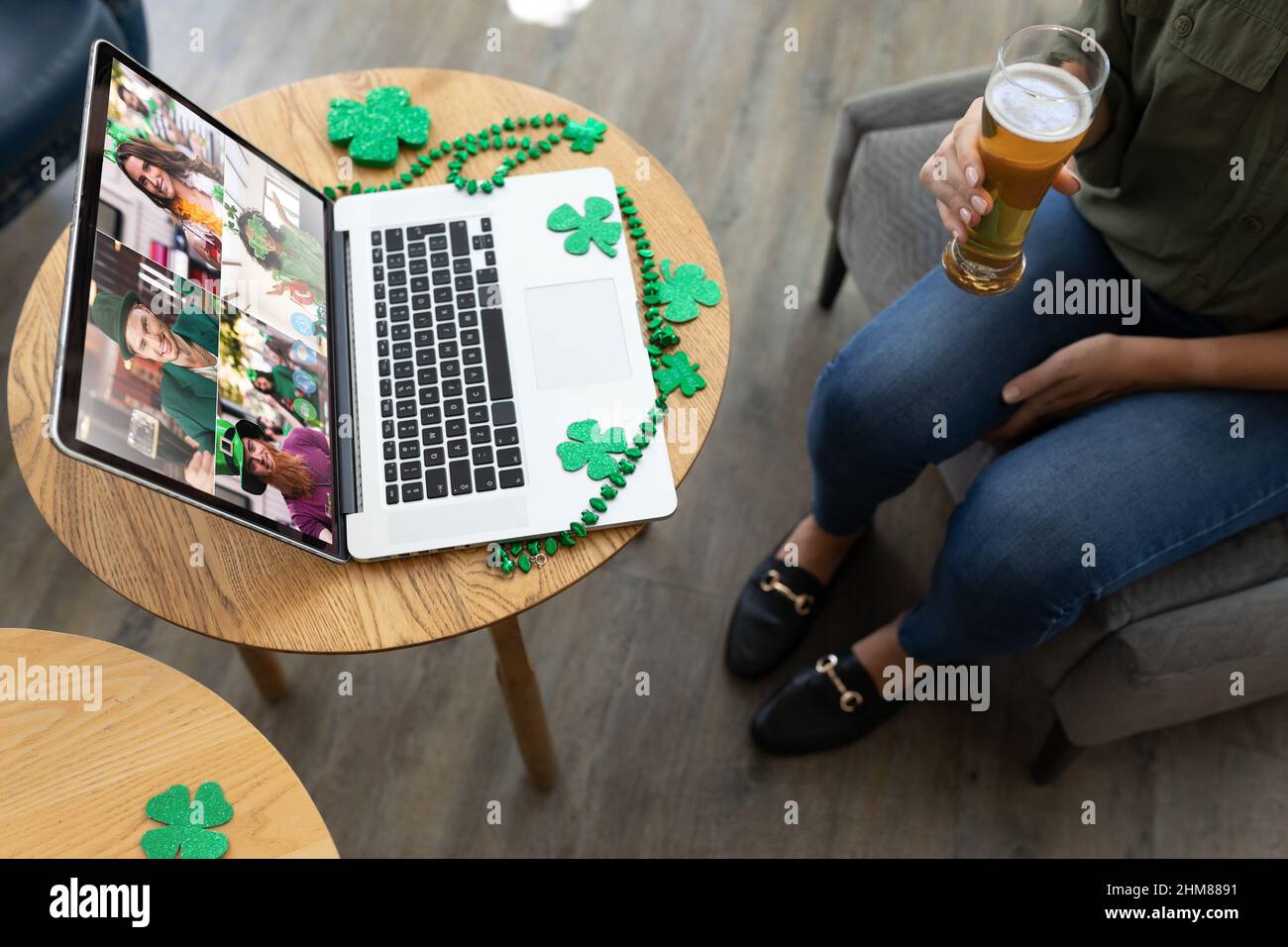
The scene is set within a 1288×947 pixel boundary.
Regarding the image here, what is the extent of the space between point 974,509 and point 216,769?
32.2 inches

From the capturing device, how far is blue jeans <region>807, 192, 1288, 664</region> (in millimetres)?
1087

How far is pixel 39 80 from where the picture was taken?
148 cm

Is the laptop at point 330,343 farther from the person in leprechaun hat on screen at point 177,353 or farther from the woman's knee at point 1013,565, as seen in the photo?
the woman's knee at point 1013,565

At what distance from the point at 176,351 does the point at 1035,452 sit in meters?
0.87

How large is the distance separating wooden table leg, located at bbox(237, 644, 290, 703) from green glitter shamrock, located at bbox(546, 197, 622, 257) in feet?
2.25

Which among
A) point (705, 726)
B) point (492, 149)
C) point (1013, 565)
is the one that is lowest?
point (705, 726)

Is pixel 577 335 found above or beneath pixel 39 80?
beneath

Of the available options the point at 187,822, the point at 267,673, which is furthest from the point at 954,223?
the point at 267,673

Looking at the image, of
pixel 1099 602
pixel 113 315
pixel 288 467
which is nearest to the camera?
pixel 113 315

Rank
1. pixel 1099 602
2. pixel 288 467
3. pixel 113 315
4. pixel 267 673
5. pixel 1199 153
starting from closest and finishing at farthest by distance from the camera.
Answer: pixel 113 315 < pixel 288 467 < pixel 1199 153 < pixel 1099 602 < pixel 267 673

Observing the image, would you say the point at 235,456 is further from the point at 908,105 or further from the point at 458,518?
the point at 908,105

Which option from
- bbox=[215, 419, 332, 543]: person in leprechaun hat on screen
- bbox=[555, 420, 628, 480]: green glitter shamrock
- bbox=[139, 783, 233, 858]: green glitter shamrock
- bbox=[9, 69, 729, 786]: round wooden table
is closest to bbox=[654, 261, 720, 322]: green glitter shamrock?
bbox=[9, 69, 729, 786]: round wooden table

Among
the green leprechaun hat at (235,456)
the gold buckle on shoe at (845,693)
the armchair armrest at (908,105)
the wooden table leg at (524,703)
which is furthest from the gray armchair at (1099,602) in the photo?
the green leprechaun hat at (235,456)

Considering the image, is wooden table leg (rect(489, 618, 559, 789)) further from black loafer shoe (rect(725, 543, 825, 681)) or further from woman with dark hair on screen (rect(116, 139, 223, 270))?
woman with dark hair on screen (rect(116, 139, 223, 270))
